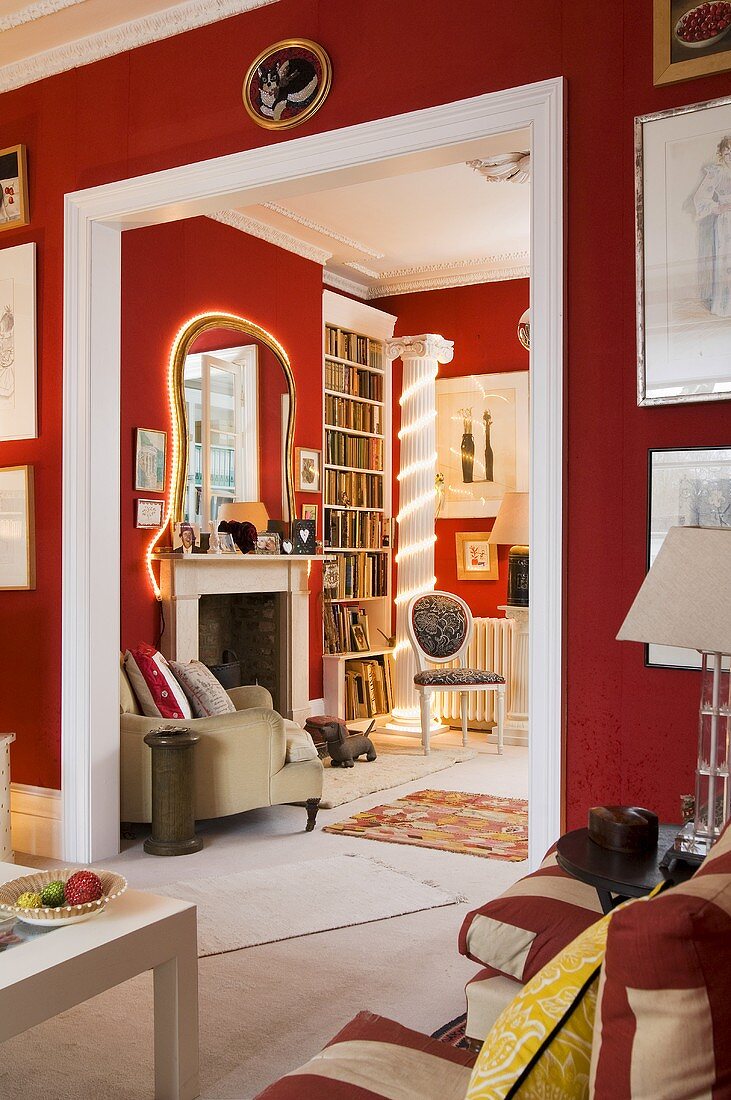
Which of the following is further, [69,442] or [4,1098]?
[69,442]

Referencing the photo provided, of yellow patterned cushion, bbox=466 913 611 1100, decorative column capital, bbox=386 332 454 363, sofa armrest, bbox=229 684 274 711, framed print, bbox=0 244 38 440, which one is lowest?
sofa armrest, bbox=229 684 274 711

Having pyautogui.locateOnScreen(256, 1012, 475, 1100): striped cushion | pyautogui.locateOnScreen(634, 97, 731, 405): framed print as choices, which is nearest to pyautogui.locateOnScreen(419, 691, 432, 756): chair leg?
pyautogui.locateOnScreen(634, 97, 731, 405): framed print

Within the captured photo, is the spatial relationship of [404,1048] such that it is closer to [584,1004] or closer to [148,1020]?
[584,1004]

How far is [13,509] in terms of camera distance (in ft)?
14.6

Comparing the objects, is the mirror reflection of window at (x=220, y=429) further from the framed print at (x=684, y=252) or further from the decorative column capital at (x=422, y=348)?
the framed print at (x=684, y=252)

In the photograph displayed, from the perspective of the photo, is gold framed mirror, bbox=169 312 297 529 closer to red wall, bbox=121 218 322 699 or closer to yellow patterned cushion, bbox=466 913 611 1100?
red wall, bbox=121 218 322 699

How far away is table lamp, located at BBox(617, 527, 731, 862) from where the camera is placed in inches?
77.4

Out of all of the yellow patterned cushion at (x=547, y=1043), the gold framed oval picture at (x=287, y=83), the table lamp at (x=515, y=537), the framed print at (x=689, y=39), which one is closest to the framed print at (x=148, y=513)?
the gold framed oval picture at (x=287, y=83)

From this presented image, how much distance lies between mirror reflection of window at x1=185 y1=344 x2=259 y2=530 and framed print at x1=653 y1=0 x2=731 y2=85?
3.41 meters

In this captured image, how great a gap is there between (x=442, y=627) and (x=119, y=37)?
4372 millimetres

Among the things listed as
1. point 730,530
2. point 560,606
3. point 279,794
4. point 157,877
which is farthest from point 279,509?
point 730,530

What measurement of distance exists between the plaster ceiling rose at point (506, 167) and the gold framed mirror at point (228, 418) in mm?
1817

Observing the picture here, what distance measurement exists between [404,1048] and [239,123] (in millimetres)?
3293

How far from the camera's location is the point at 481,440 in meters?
7.77
